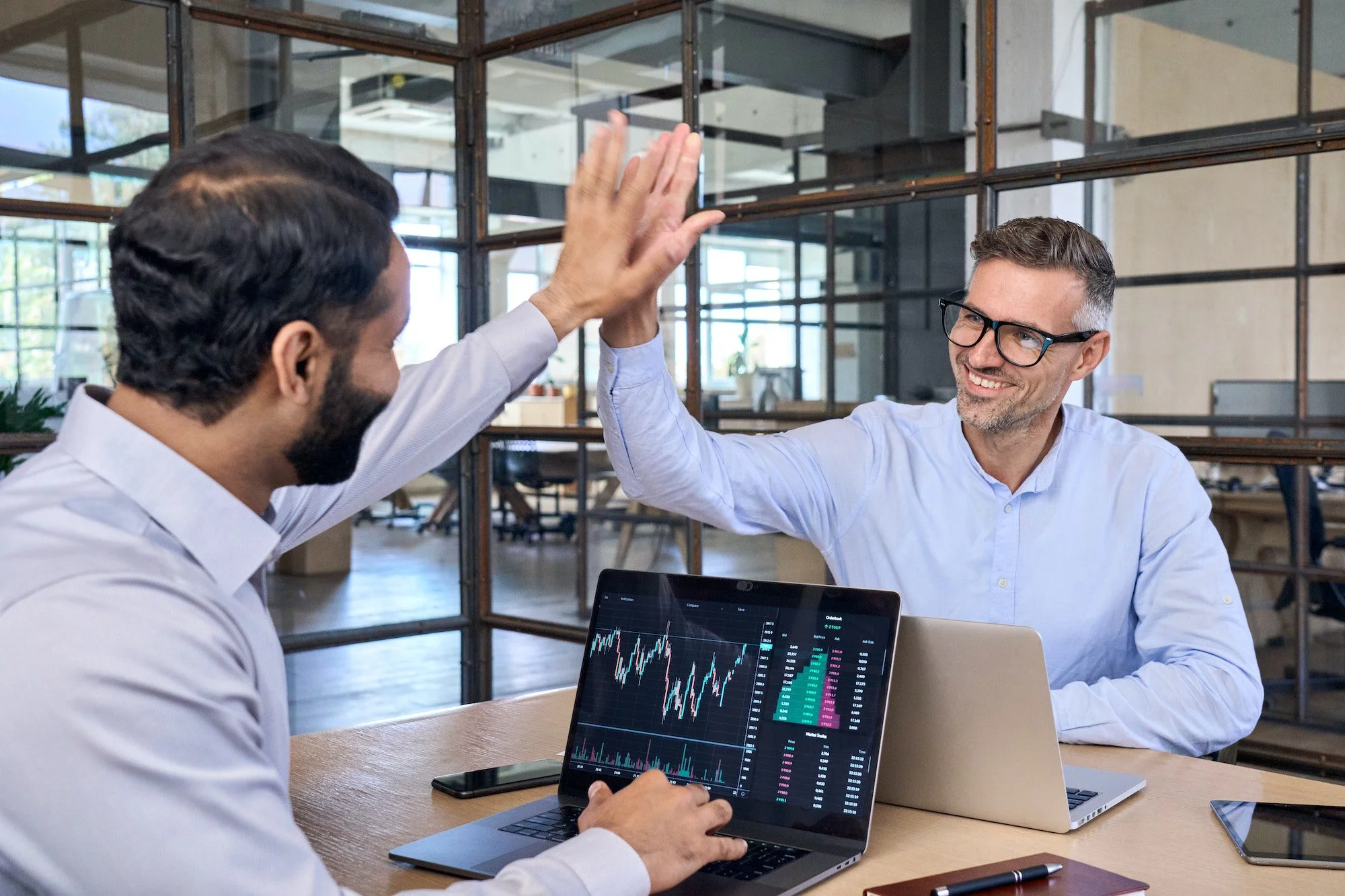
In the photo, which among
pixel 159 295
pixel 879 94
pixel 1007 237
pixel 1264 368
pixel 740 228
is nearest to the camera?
pixel 159 295

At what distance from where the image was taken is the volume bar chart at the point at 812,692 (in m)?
1.50

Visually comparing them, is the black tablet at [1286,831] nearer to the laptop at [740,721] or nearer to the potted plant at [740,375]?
the laptop at [740,721]

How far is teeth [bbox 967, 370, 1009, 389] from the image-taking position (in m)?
2.26

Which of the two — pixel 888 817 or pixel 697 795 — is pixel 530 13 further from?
pixel 697 795

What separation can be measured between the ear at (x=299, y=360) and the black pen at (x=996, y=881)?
30.7 inches

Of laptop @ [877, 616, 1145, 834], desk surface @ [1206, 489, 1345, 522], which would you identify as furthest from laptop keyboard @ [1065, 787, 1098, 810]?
desk surface @ [1206, 489, 1345, 522]

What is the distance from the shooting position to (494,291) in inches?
161

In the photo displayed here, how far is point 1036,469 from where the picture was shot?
2.30 meters

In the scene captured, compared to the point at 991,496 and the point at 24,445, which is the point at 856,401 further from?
the point at 24,445

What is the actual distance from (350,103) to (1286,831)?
3283 mm

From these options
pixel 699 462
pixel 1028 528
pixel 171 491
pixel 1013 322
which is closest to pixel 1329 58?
pixel 1013 322

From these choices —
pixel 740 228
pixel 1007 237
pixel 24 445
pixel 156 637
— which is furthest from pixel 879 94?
pixel 156 637

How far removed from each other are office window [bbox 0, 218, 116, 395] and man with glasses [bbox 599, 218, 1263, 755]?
1.89m

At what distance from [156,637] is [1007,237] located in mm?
1764
